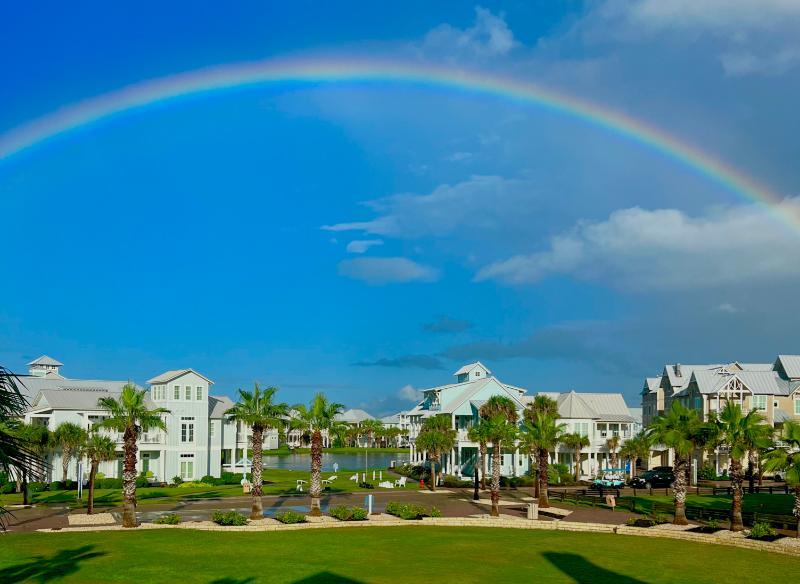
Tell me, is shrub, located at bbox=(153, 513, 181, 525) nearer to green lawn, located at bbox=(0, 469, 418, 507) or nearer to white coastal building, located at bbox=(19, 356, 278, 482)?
green lawn, located at bbox=(0, 469, 418, 507)

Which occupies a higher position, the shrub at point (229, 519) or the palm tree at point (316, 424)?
the palm tree at point (316, 424)

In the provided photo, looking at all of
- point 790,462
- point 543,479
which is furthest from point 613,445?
point 790,462

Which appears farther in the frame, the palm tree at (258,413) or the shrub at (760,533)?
the palm tree at (258,413)

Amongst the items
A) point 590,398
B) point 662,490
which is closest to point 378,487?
point 662,490

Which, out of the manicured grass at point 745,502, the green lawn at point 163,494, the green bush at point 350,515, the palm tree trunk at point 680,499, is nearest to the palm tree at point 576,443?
the green lawn at point 163,494

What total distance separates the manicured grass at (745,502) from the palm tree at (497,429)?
10.5 meters

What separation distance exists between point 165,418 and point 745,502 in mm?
54886

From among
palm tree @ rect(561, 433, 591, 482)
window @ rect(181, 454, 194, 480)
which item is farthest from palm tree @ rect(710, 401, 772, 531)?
window @ rect(181, 454, 194, 480)

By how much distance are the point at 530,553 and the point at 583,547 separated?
11.1 feet

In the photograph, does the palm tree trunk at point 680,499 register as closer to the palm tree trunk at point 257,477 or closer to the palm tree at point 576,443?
the palm tree trunk at point 257,477

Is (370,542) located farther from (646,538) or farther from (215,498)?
(215,498)

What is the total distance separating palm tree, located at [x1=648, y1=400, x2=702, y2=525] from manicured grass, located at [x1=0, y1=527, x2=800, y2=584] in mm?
5079

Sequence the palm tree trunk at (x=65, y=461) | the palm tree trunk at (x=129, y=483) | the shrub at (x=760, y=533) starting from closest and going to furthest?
the shrub at (x=760, y=533) → the palm tree trunk at (x=129, y=483) → the palm tree trunk at (x=65, y=461)

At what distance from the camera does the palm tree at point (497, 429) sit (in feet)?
170
